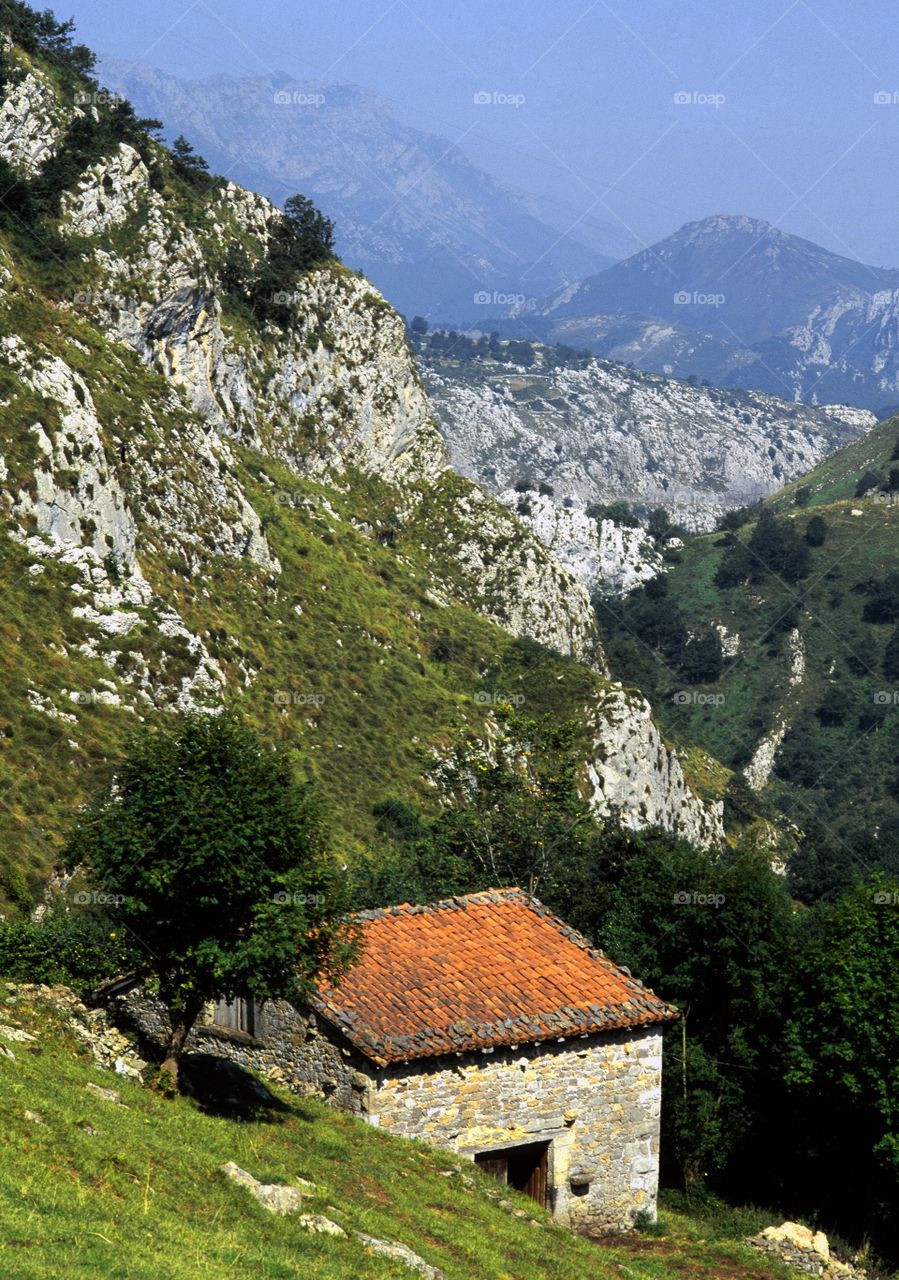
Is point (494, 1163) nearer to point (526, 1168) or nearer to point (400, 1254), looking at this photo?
point (526, 1168)

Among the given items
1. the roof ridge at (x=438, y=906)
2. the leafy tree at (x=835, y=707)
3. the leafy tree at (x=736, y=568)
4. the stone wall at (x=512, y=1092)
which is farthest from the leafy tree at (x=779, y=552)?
the stone wall at (x=512, y=1092)

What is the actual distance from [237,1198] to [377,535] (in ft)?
265

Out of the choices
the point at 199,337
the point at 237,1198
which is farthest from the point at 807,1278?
the point at 199,337

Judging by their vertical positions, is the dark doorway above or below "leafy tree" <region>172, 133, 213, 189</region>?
below

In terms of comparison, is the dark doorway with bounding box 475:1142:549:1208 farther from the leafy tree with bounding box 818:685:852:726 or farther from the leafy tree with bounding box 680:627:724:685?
the leafy tree with bounding box 680:627:724:685

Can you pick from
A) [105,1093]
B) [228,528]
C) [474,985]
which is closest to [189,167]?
[228,528]

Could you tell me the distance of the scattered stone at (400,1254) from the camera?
19.1m

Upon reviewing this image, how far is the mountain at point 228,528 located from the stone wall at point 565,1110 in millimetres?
15051

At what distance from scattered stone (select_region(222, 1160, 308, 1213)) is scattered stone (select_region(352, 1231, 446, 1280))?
94cm

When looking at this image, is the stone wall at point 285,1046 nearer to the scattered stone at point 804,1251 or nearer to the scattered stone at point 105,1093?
the scattered stone at point 105,1093

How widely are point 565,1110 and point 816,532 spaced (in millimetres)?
165725

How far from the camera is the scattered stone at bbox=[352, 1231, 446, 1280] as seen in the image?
19.1 metres

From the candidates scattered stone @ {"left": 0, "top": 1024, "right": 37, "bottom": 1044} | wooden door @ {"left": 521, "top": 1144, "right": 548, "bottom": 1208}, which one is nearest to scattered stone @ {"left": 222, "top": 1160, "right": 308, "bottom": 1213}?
scattered stone @ {"left": 0, "top": 1024, "right": 37, "bottom": 1044}

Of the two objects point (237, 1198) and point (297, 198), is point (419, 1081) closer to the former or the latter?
point (237, 1198)
